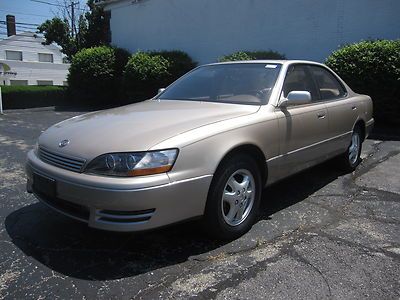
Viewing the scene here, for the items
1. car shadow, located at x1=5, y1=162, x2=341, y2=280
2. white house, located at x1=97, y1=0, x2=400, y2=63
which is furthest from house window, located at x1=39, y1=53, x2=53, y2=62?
car shadow, located at x1=5, y1=162, x2=341, y2=280

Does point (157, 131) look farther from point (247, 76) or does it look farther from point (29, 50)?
point (29, 50)


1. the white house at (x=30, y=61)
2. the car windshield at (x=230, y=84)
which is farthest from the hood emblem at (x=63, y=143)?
the white house at (x=30, y=61)

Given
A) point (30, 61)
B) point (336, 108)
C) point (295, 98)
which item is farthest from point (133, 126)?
point (30, 61)

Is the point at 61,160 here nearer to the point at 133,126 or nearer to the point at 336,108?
the point at 133,126

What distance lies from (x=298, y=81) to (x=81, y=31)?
74.2 feet

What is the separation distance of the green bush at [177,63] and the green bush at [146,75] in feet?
0.45

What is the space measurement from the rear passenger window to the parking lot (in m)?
1.29

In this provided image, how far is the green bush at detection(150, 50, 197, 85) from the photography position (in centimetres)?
1405

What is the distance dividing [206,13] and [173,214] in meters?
12.7

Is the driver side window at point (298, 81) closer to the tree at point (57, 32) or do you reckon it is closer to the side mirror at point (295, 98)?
the side mirror at point (295, 98)

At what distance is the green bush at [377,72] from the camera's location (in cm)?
870

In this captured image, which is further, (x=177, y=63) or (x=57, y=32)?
(x=57, y=32)

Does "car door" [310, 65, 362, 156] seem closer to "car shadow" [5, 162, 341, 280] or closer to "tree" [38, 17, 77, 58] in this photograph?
"car shadow" [5, 162, 341, 280]

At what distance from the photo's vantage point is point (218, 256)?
10.6 ft
